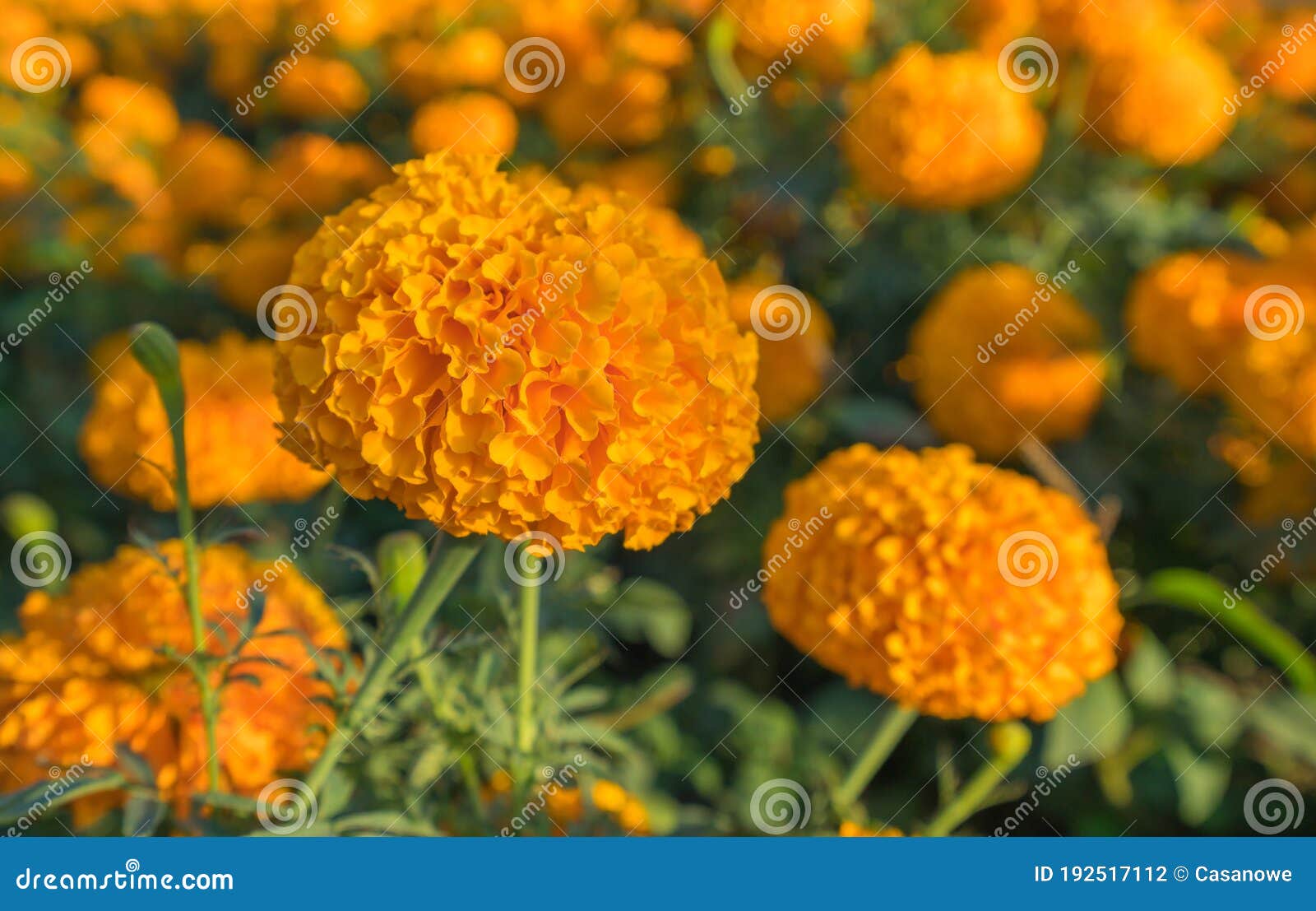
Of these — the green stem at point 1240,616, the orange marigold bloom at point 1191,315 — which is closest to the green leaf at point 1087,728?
the green stem at point 1240,616

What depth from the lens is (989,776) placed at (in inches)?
48.6

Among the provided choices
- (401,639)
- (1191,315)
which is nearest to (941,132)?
(1191,315)

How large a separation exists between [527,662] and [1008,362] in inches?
39.9

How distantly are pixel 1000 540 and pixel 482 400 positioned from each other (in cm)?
67

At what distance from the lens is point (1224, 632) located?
186 cm

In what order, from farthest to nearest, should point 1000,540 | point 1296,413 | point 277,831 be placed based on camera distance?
point 1296,413
point 1000,540
point 277,831

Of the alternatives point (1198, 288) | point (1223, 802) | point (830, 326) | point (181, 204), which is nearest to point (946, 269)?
point (830, 326)

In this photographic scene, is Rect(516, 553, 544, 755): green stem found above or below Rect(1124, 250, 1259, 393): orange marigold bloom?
below

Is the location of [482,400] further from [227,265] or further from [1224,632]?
[1224,632]

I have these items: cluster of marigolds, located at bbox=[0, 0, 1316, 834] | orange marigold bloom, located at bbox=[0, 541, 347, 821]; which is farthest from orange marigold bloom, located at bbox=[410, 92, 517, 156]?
orange marigold bloom, located at bbox=[0, 541, 347, 821]

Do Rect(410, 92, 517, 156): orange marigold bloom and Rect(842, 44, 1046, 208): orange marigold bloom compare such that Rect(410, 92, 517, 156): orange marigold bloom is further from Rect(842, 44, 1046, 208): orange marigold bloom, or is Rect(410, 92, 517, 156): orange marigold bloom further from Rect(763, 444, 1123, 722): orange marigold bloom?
Rect(763, 444, 1123, 722): orange marigold bloom

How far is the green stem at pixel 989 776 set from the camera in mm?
1170

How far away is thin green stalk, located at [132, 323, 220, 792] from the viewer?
2.86 ft

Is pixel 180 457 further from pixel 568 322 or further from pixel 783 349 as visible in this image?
pixel 783 349
